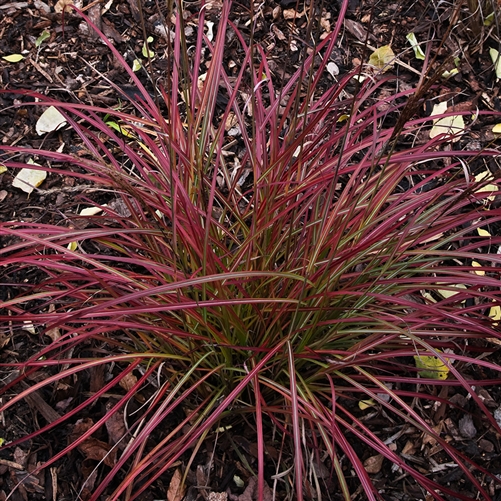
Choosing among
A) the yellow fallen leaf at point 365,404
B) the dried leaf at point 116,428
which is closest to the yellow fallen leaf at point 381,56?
the yellow fallen leaf at point 365,404

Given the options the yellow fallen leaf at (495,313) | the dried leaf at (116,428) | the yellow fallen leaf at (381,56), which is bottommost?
the dried leaf at (116,428)

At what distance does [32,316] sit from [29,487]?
0.49 meters

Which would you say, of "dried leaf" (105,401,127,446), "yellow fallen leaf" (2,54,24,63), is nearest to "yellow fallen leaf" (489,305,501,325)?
"dried leaf" (105,401,127,446)

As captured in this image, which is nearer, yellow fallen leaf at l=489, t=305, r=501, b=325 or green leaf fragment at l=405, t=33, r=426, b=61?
yellow fallen leaf at l=489, t=305, r=501, b=325

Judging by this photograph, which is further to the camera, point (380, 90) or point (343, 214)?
point (380, 90)

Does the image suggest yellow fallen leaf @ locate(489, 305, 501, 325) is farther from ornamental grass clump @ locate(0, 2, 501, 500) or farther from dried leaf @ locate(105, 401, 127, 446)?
→ dried leaf @ locate(105, 401, 127, 446)

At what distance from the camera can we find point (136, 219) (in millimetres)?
1562

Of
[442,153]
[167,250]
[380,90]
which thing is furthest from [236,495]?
[380,90]

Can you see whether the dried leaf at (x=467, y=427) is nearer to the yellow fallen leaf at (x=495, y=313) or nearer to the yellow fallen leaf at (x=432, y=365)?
the yellow fallen leaf at (x=432, y=365)

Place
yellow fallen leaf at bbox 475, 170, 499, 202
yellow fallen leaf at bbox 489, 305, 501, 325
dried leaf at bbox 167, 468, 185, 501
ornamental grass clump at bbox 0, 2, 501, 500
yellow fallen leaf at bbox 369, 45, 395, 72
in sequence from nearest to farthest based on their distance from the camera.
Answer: ornamental grass clump at bbox 0, 2, 501, 500
dried leaf at bbox 167, 468, 185, 501
yellow fallen leaf at bbox 489, 305, 501, 325
yellow fallen leaf at bbox 475, 170, 499, 202
yellow fallen leaf at bbox 369, 45, 395, 72

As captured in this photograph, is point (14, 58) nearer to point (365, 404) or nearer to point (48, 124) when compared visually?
point (48, 124)

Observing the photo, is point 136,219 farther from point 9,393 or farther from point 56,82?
point 56,82

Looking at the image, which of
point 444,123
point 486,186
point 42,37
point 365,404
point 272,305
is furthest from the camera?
point 42,37

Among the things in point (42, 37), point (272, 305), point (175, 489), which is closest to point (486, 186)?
point (272, 305)
